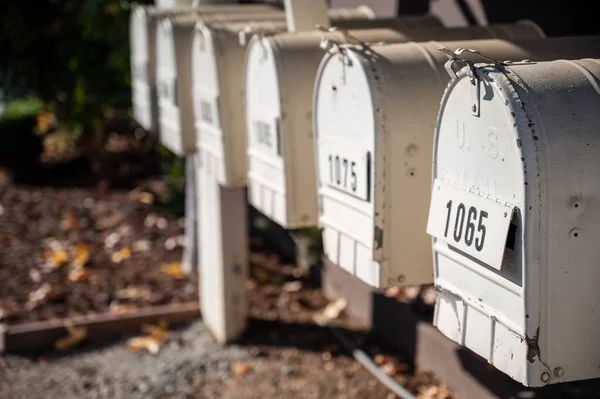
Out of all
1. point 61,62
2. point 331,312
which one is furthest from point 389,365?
point 61,62

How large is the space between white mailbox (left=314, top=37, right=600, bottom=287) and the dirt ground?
1.77m

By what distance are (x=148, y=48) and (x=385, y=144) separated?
3211 mm

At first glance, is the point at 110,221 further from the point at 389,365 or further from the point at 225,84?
the point at 225,84

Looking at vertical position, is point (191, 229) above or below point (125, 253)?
above

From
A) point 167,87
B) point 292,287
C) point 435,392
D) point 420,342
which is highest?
point 167,87

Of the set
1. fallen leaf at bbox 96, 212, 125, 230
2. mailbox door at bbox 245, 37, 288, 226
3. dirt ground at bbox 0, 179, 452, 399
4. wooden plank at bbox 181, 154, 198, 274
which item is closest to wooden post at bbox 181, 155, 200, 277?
wooden plank at bbox 181, 154, 198, 274

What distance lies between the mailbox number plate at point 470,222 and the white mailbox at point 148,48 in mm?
3120

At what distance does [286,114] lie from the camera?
10.8 ft

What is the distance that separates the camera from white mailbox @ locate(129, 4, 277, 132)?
5.38 meters

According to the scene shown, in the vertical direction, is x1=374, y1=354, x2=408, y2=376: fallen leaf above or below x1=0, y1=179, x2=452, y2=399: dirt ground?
above

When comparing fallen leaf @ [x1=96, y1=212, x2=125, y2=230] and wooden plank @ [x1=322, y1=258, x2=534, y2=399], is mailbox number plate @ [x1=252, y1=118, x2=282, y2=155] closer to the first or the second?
wooden plank @ [x1=322, y1=258, x2=534, y2=399]

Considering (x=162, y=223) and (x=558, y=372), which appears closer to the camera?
(x=558, y=372)

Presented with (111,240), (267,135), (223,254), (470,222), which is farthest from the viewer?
(111,240)

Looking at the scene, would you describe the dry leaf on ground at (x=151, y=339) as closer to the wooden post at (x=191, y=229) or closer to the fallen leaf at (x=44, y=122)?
the wooden post at (x=191, y=229)
